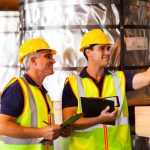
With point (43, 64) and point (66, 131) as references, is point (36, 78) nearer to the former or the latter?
point (43, 64)

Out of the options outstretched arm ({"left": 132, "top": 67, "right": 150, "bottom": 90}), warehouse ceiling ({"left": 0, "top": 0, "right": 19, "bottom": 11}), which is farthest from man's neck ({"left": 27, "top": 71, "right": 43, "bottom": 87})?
warehouse ceiling ({"left": 0, "top": 0, "right": 19, "bottom": 11})

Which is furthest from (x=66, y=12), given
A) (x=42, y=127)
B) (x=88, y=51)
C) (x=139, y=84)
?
(x=42, y=127)

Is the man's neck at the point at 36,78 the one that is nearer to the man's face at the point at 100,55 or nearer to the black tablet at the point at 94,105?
the black tablet at the point at 94,105

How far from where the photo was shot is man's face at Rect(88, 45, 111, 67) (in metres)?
3.43

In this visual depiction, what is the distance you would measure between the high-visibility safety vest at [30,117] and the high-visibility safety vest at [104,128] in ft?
1.09

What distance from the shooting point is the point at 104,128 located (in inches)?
130

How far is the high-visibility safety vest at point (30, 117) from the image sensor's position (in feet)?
9.91

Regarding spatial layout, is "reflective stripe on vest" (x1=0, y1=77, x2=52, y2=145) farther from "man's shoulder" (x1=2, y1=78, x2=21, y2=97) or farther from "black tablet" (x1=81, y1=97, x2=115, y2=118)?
"black tablet" (x1=81, y1=97, x2=115, y2=118)

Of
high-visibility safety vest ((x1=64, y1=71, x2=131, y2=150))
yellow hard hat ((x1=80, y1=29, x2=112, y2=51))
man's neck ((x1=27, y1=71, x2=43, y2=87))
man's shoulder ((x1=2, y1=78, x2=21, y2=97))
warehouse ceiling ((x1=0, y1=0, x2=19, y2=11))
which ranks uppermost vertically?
warehouse ceiling ((x1=0, y1=0, x2=19, y2=11))

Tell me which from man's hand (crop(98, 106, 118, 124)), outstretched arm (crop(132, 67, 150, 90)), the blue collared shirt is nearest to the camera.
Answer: the blue collared shirt

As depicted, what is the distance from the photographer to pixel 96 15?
4.68m

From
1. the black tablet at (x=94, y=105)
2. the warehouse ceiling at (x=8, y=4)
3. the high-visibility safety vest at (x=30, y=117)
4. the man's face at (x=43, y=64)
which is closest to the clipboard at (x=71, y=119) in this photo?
the high-visibility safety vest at (x=30, y=117)

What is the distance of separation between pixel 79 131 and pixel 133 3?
82.5 inches

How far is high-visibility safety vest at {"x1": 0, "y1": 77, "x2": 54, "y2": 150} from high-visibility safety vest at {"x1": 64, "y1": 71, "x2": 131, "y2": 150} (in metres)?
0.33
